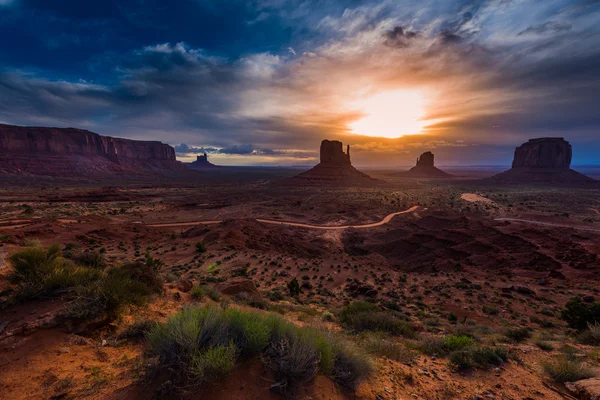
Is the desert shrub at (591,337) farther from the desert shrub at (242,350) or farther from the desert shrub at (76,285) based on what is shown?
the desert shrub at (76,285)

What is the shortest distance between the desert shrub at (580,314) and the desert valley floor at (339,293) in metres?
0.65

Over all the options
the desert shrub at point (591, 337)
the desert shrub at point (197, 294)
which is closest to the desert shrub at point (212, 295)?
the desert shrub at point (197, 294)

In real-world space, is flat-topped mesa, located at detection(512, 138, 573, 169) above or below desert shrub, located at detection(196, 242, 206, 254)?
above

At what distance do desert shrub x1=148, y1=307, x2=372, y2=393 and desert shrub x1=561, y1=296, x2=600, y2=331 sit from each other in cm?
1096

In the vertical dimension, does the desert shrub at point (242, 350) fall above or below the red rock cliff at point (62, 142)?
below

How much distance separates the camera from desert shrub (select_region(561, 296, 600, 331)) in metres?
9.04

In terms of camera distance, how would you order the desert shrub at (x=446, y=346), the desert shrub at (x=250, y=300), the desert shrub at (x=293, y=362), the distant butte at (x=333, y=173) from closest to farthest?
the desert shrub at (x=293, y=362) < the desert shrub at (x=446, y=346) < the desert shrub at (x=250, y=300) < the distant butte at (x=333, y=173)

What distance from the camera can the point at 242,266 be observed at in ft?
57.4

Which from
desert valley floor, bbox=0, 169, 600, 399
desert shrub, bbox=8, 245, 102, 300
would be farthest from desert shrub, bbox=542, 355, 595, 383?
desert shrub, bbox=8, 245, 102, 300

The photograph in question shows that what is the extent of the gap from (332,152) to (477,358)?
13037 cm

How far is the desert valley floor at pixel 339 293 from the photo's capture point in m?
3.73

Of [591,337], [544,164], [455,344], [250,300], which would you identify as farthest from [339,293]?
[544,164]

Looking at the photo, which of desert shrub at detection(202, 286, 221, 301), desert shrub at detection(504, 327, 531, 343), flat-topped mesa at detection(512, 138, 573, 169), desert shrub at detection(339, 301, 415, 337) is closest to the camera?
desert shrub at detection(504, 327, 531, 343)

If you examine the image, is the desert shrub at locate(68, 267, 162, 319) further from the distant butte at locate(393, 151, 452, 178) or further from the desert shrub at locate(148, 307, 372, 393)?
the distant butte at locate(393, 151, 452, 178)
